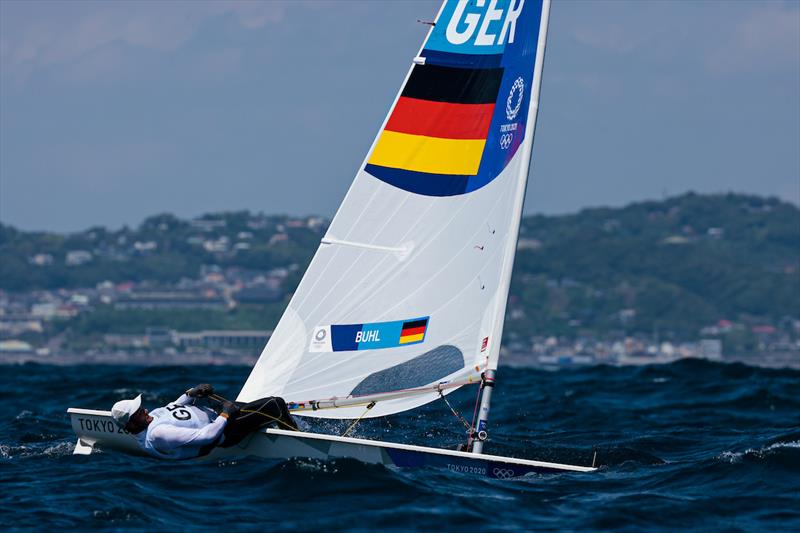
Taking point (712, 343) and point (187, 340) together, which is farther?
point (712, 343)

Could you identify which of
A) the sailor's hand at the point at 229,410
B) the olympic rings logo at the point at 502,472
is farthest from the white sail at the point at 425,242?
the olympic rings logo at the point at 502,472

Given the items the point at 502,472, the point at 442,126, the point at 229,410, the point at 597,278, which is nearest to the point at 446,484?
the point at 502,472

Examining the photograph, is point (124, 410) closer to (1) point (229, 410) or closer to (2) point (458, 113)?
(1) point (229, 410)

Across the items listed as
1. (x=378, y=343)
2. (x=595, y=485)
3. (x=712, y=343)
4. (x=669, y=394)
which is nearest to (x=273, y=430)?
(x=378, y=343)

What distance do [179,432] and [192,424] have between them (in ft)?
0.67

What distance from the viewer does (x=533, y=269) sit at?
620ft

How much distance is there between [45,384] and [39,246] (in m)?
173

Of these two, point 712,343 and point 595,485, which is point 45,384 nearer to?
point 595,485

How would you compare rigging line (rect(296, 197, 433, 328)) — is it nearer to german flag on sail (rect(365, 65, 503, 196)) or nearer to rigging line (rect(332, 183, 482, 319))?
rigging line (rect(332, 183, 482, 319))

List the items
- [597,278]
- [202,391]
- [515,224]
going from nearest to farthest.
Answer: [202,391]
[515,224]
[597,278]

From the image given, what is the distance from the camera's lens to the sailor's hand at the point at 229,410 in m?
13.2

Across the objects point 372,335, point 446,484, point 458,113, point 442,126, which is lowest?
point 446,484

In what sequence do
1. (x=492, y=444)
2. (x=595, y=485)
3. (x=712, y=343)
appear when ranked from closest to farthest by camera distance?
1. (x=595, y=485)
2. (x=492, y=444)
3. (x=712, y=343)

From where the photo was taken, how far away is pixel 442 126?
14.2m
